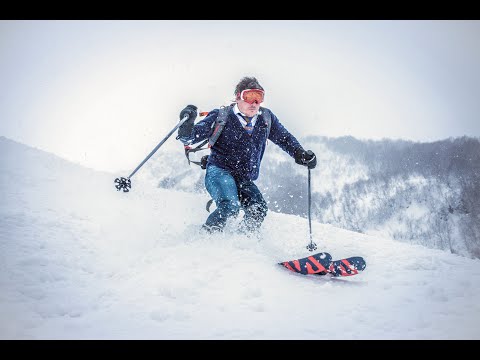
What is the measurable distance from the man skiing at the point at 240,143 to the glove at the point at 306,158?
0.61m

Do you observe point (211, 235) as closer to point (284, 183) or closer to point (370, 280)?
point (370, 280)

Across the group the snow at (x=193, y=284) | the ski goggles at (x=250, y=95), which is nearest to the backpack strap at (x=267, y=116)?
the ski goggles at (x=250, y=95)

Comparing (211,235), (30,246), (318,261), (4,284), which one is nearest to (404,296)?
(318,261)

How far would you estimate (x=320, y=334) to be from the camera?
172 cm

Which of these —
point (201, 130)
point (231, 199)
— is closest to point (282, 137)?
point (201, 130)

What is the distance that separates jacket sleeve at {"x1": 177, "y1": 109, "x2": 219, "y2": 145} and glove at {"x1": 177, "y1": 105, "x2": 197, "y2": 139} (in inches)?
1.6

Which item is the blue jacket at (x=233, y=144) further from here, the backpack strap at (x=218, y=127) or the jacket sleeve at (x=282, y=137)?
the jacket sleeve at (x=282, y=137)

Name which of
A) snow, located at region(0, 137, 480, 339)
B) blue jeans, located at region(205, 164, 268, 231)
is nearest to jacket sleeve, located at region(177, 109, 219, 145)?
blue jeans, located at region(205, 164, 268, 231)

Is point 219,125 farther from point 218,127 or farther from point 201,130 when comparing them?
point 201,130

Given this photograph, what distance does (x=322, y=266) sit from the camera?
285 centimetres

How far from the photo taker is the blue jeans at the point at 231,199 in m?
3.46

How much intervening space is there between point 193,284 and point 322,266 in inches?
51.3

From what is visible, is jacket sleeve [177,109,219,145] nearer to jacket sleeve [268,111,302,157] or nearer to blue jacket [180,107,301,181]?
blue jacket [180,107,301,181]

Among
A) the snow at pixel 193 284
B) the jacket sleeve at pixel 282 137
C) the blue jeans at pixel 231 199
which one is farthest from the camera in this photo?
the jacket sleeve at pixel 282 137
